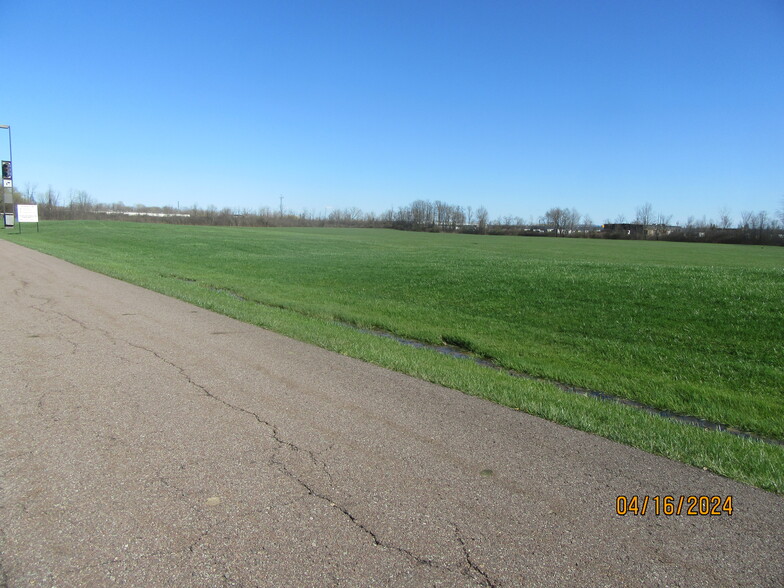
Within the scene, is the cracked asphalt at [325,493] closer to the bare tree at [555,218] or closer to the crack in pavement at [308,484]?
the crack in pavement at [308,484]

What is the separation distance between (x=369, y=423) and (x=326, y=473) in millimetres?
1219

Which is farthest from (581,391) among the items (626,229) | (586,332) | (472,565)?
(626,229)

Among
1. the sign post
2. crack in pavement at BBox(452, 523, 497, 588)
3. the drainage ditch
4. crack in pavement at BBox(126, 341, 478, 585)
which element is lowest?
the drainage ditch

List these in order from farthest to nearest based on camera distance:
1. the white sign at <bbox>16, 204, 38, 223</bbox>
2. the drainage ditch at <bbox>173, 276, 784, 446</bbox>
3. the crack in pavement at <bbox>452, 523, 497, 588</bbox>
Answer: the white sign at <bbox>16, 204, 38, 223</bbox> < the drainage ditch at <bbox>173, 276, 784, 446</bbox> < the crack in pavement at <bbox>452, 523, 497, 588</bbox>

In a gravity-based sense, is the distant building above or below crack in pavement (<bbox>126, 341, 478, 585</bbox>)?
above

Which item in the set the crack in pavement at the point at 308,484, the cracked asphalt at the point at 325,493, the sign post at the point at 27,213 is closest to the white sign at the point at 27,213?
the sign post at the point at 27,213

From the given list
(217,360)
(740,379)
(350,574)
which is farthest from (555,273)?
(350,574)

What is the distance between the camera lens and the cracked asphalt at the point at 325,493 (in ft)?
9.91

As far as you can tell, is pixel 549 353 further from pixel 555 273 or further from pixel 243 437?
pixel 555 273

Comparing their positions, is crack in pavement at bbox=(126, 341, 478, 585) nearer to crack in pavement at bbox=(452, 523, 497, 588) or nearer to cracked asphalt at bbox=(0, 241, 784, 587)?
cracked asphalt at bbox=(0, 241, 784, 587)

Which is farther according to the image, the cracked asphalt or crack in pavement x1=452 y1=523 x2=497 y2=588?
the cracked asphalt

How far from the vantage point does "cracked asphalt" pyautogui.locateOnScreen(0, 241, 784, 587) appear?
3.02m

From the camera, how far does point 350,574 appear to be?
2953 millimetres

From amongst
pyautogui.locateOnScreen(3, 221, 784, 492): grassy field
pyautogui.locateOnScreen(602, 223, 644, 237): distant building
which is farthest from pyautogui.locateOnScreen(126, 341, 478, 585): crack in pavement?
pyautogui.locateOnScreen(602, 223, 644, 237): distant building
